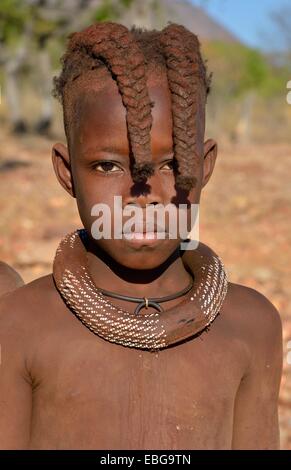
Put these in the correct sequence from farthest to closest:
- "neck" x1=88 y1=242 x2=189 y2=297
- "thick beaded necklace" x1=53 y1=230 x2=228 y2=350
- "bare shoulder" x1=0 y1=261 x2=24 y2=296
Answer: "bare shoulder" x1=0 y1=261 x2=24 y2=296 → "neck" x1=88 y1=242 x2=189 y2=297 → "thick beaded necklace" x1=53 y1=230 x2=228 y2=350

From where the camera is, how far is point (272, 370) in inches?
72.3

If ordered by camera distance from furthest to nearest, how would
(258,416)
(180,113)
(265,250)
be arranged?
1. (265,250)
2. (258,416)
3. (180,113)

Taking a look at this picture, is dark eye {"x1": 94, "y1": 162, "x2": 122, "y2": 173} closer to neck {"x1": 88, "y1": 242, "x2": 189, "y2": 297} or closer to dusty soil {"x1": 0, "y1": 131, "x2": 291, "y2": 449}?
neck {"x1": 88, "y1": 242, "x2": 189, "y2": 297}

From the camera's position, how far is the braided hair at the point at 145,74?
1.50 meters

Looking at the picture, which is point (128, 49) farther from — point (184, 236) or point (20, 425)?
point (20, 425)

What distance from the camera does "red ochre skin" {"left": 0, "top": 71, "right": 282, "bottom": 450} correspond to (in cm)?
159

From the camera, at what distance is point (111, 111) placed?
155 centimetres

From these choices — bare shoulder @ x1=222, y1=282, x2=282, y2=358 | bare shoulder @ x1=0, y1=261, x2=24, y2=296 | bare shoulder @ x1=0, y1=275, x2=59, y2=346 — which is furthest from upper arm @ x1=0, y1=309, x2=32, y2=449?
bare shoulder @ x1=222, y1=282, x2=282, y2=358

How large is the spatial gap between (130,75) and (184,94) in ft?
0.43

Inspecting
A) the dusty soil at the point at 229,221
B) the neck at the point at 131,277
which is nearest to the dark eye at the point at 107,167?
the neck at the point at 131,277

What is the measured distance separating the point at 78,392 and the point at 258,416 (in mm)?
508

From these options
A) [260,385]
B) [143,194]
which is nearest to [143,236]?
[143,194]

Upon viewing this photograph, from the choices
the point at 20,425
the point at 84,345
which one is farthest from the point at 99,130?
the point at 20,425

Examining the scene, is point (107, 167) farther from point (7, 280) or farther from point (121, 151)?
point (7, 280)
